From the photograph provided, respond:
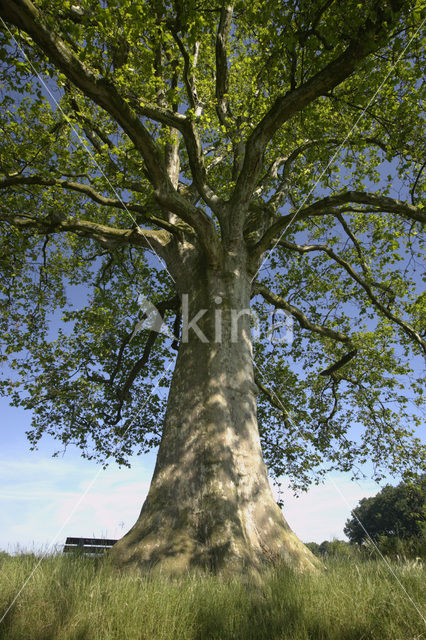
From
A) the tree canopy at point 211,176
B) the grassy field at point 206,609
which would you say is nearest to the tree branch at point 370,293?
the tree canopy at point 211,176

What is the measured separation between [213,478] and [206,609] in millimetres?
2139

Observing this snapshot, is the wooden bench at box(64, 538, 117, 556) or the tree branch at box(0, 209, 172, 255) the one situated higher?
the tree branch at box(0, 209, 172, 255)

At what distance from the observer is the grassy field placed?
2512 millimetres

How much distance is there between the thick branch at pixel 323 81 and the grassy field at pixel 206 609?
6164 mm

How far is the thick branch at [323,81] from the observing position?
17.1ft

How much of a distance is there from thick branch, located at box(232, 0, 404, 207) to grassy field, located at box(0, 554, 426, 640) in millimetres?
6164

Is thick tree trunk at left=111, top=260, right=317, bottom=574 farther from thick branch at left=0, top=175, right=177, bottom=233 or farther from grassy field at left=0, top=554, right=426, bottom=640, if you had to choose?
thick branch at left=0, top=175, right=177, bottom=233

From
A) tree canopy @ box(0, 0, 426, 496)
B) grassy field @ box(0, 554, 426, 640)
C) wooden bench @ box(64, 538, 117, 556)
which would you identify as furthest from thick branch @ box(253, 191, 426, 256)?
wooden bench @ box(64, 538, 117, 556)

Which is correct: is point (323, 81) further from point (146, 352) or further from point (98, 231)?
point (146, 352)

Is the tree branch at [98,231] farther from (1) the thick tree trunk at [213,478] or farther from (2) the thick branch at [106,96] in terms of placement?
(1) the thick tree trunk at [213,478]

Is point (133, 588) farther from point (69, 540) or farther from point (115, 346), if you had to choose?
point (115, 346)

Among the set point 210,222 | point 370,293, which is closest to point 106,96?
point 210,222

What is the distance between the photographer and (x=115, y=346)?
37.0 ft

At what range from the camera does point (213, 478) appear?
5.07 meters
